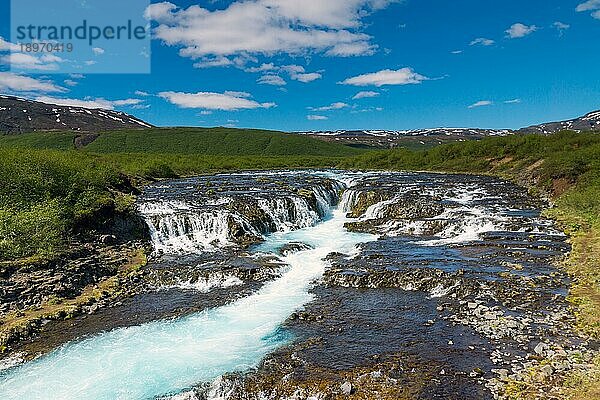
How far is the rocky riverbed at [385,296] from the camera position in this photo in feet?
38.4

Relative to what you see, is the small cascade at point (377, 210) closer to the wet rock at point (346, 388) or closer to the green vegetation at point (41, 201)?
the green vegetation at point (41, 201)

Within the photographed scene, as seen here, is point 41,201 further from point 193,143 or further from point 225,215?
point 193,143

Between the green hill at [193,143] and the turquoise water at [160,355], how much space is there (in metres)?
133

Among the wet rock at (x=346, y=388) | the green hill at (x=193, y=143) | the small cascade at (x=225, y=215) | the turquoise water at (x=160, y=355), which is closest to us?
the wet rock at (x=346, y=388)

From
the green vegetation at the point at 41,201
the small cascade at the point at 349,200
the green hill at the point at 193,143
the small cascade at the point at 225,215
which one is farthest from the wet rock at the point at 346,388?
the green hill at the point at 193,143

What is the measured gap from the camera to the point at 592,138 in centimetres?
5812

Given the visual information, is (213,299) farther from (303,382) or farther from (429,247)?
(429,247)

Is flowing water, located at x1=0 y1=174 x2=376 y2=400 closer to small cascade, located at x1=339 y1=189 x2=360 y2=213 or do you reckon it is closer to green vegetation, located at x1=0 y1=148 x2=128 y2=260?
green vegetation, located at x1=0 y1=148 x2=128 y2=260

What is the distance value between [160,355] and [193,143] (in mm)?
155365

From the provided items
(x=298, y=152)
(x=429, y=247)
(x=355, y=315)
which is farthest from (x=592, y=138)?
(x=298, y=152)

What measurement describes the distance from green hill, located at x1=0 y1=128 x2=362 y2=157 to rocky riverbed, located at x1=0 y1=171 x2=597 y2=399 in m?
120

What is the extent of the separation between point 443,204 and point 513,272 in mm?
15634

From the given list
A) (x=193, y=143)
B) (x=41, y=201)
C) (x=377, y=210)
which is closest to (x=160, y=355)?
(x=41, y=201)

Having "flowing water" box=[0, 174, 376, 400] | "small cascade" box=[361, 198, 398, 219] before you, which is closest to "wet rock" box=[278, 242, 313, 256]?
"flowing water" box=[0, 174, 376, 400]
